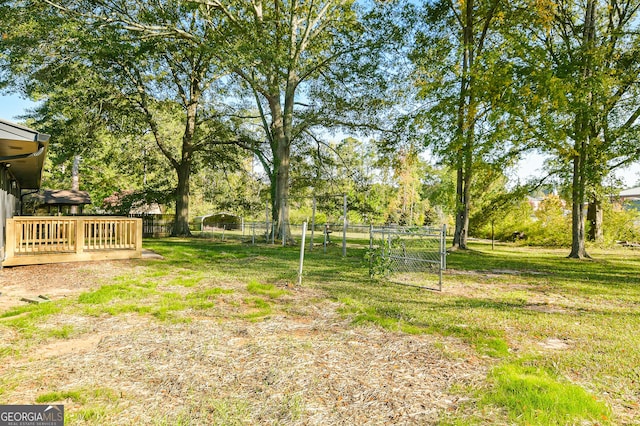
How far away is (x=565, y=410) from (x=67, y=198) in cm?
2450

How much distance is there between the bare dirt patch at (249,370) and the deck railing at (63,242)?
18.6ft

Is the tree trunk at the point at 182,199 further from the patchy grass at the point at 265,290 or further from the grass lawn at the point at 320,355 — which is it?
the patchy grass at the point at 265,290

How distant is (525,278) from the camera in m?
9.39

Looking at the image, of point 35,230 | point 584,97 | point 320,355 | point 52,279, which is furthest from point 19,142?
point 584,97

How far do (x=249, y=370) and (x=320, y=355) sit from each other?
2.45ft

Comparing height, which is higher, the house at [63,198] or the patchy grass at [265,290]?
the house at [63,198]

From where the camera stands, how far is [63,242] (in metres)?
9.95

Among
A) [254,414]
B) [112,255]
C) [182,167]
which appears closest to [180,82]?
[182,167]

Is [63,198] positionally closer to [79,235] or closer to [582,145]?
[79,235]

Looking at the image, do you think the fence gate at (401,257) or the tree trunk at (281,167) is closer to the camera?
the fence gate at (401,257)

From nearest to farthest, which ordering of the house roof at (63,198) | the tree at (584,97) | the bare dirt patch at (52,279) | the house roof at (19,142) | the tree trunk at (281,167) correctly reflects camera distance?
1. the bare dirt patch at (52,279)
2. the house roof at (19,142)
3. the tree at (584,97)
4. the tree trunk at (281,167)
5. the house roof at (63,198)

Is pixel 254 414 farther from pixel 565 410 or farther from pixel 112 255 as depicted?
pixel 112 255

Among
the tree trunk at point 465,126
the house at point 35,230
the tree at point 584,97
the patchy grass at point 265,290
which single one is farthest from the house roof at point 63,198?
the tree at point 584,97

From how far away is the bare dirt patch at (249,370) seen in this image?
2621 millimetres
